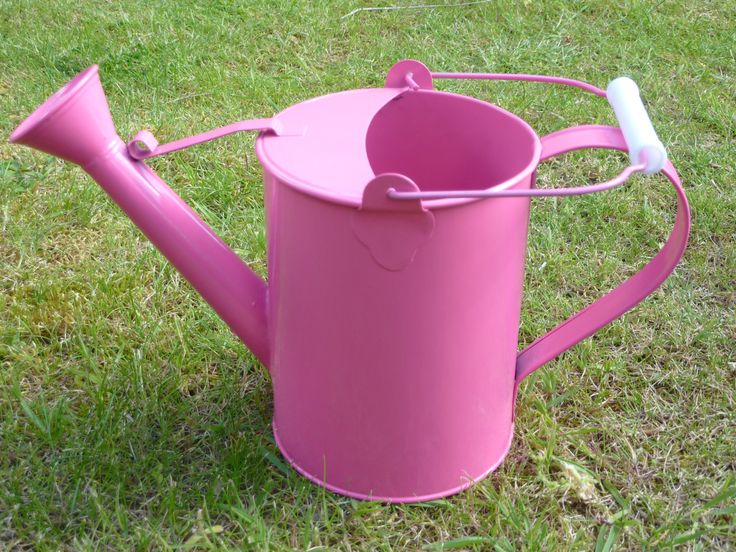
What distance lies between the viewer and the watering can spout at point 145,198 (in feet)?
2.97

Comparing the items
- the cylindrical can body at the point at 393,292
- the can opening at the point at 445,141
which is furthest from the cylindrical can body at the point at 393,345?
the can opening at the point at 445,141

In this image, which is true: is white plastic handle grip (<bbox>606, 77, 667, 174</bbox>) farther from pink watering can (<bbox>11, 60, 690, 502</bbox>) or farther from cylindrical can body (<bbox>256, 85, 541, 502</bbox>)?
cylindrical can body (<bbox>256, 85, 541, 502</bbox>)

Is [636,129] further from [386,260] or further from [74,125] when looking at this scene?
[74,125]

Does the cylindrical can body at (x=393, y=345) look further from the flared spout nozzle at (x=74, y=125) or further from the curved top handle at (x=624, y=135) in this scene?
the flared spout nozzle at (x=74, y=125)

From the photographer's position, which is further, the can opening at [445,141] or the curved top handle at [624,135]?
→ the can opening at [445,141]

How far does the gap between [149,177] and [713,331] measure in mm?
982

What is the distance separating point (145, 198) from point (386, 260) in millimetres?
310

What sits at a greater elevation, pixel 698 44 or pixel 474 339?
pixel 474 339

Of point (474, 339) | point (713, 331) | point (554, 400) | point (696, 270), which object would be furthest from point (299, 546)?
point (696, 270)

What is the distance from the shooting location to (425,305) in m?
0.96

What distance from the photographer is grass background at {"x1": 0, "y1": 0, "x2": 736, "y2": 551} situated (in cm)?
110

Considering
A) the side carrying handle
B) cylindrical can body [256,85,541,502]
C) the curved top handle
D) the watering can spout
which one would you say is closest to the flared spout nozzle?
the watering can spout

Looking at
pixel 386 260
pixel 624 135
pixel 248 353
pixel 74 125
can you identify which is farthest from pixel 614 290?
pixel 74 125

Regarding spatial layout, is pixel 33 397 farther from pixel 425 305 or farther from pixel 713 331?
pixel 713 331
